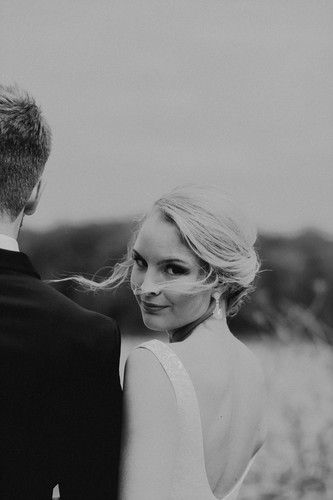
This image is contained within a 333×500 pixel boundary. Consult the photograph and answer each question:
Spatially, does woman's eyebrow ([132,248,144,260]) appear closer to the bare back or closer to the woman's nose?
the woman's nose

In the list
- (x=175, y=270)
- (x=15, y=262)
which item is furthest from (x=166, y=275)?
(x=15, y=262)

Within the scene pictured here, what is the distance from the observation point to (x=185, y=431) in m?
2.16

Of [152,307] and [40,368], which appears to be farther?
[152,307]

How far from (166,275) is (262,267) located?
22.1ft

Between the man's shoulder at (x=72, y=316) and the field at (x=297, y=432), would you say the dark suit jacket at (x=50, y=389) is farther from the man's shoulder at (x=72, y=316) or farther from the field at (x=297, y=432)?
the field at (x=297, y=432)

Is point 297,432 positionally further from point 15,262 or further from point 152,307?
point 15,262

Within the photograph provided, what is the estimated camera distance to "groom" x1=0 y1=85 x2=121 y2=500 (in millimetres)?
1940

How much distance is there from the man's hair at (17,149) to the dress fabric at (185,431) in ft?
1.67

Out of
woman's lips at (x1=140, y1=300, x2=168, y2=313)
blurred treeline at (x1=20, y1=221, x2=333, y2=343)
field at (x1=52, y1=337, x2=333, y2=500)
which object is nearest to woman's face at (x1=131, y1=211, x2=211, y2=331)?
woman's lips at (x1=140, y1=300, x2=168, y2=313)

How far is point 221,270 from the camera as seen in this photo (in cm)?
235

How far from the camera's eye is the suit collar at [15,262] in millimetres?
1963

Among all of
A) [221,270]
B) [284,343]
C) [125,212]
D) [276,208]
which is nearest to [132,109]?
[125,212]

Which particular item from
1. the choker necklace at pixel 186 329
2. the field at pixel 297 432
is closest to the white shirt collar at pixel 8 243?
the choker necklace at pixel 186 329

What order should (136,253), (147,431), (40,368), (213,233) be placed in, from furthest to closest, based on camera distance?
(136,253) → (213,233) → (147,431) → (40,368)
